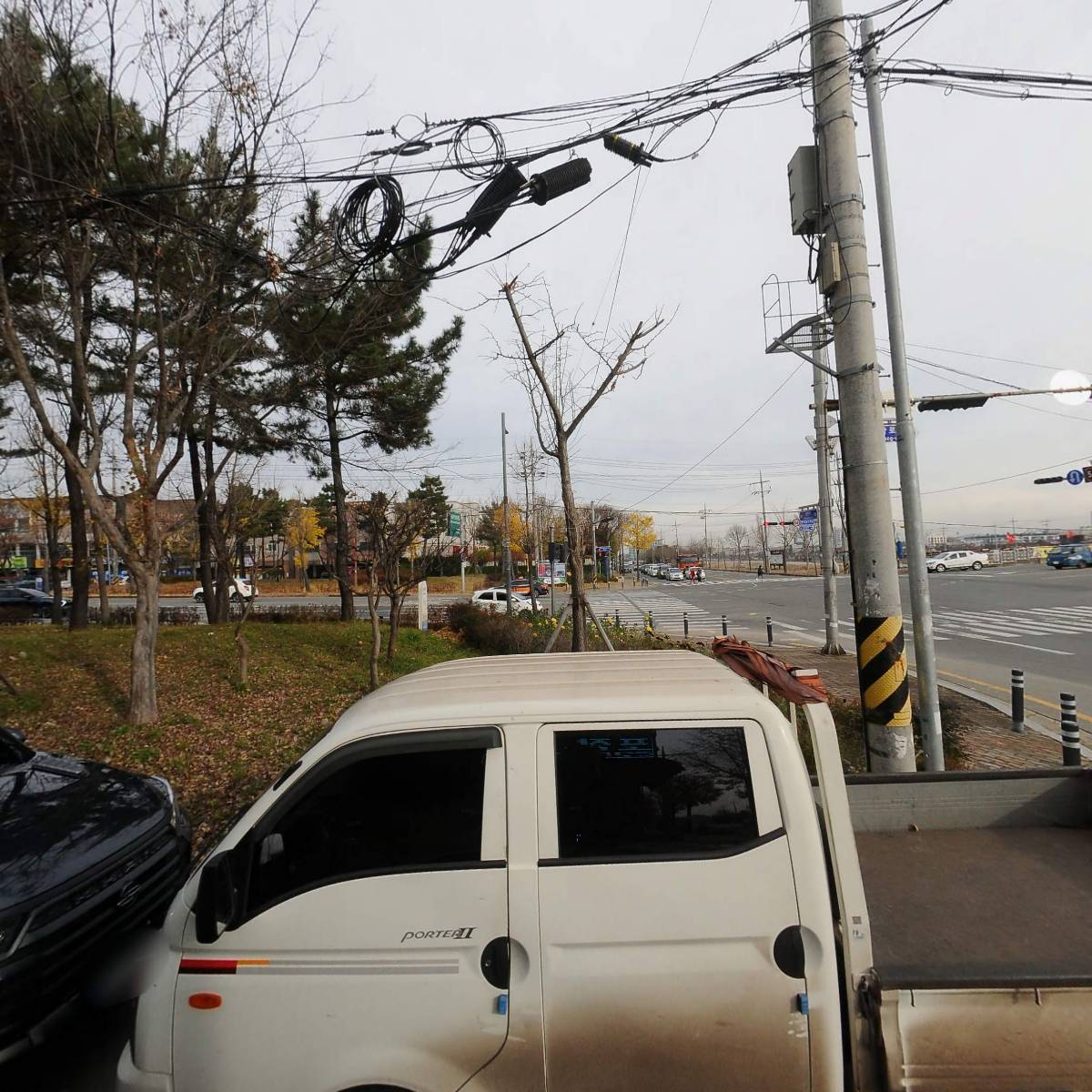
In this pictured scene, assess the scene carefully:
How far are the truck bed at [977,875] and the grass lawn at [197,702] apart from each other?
196 inches

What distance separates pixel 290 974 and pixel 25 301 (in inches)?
416

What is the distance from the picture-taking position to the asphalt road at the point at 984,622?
1225cm

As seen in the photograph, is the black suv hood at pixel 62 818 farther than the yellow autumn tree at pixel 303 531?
No

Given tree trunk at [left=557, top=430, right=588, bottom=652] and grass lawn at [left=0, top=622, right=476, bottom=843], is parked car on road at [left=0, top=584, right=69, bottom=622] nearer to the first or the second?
grass lawn at [left=0, top=622, right=476, bottom=843]

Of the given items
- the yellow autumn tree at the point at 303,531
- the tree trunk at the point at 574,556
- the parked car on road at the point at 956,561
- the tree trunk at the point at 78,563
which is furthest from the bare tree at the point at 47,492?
the parked car on road at the point at 956,561

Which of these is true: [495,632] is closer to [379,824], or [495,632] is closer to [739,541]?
[379,824]

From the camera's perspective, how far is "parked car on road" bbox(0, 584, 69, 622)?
2691 cm

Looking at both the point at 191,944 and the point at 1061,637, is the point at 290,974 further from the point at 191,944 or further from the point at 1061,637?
the point at 1061,637

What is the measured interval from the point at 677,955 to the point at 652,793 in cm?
44

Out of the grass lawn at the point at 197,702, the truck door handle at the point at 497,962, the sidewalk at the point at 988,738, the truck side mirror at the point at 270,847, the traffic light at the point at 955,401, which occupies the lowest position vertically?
the sidewalk at the point at 988,738

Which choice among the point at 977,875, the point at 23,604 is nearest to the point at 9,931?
the point at 977,875

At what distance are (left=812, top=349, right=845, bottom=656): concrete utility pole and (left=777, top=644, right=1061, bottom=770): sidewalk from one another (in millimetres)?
4245

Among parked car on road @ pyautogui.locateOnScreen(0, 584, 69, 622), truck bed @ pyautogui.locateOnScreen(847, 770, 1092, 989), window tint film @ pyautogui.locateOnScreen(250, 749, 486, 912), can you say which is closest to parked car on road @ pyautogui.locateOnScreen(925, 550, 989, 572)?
truck bed @ pyautogui.locateOnScreen(847, 770, 1092, 989)

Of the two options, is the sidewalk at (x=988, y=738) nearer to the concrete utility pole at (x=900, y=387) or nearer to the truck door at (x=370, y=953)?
the concrete utility pole at (x=900, y=387)
